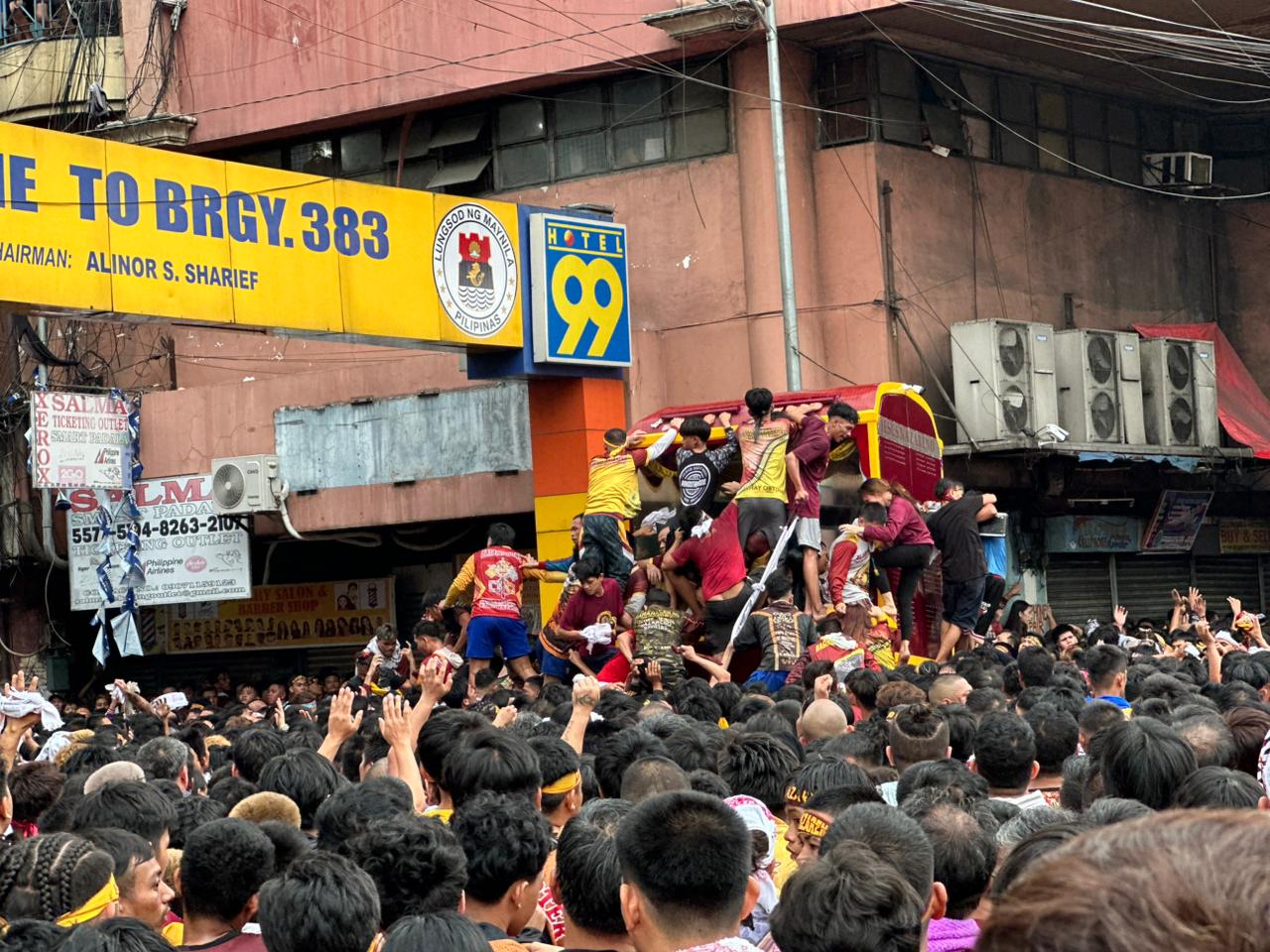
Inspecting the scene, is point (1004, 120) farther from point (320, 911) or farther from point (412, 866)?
point (320, 911)

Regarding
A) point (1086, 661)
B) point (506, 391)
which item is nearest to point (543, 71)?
point (506, 391)

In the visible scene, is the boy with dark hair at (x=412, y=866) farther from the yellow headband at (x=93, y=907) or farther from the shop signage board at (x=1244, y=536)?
the shop signage board at (x=1244, y=536)

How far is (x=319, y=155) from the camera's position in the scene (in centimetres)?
2416

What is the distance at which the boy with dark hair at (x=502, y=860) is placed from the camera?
4734 mm

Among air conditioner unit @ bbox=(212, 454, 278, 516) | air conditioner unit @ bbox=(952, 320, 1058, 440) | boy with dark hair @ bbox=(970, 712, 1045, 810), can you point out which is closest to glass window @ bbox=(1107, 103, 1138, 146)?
air conditioner unit @ bbox=(952, 320, 1058, 440)

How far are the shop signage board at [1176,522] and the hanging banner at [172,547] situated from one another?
1164cm

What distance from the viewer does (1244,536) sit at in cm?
2527

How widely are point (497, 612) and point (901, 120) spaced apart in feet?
27.7

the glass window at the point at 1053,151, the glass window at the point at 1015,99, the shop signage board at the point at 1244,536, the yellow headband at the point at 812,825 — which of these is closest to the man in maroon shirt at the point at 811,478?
the glass window at the point at 1015,99

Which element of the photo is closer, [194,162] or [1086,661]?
[1086,661]

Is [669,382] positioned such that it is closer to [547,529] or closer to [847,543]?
[547,529]

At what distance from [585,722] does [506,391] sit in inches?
540

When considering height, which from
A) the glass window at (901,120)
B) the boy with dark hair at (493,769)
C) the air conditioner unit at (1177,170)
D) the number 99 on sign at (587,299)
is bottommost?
the boy with dark hair at (493,769)

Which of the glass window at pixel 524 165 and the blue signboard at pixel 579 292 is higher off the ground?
the glass window at pixel 524 165
